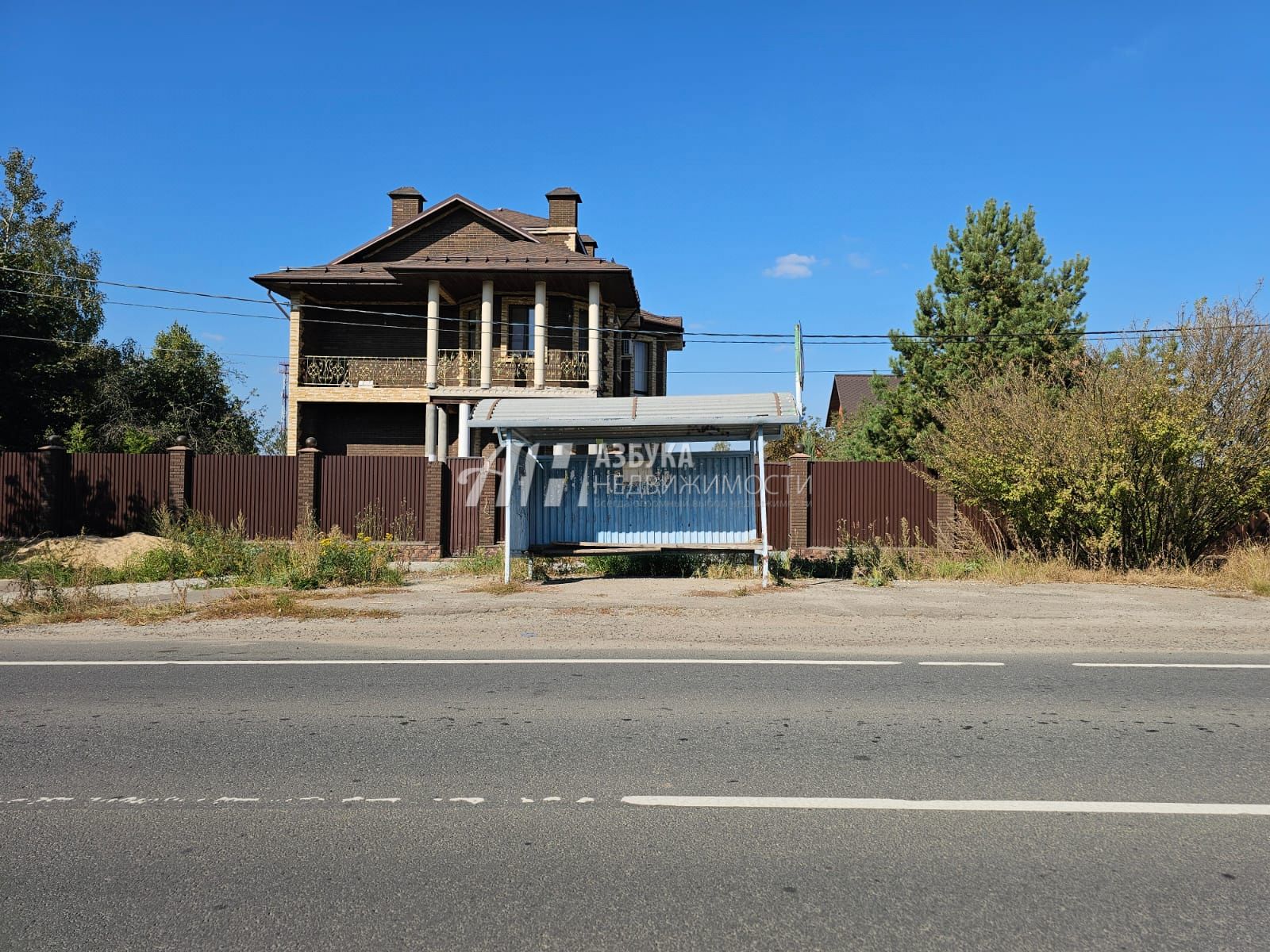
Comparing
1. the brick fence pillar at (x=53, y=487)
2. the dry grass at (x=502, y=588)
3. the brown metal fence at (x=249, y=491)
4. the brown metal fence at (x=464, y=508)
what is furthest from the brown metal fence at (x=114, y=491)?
the dry grass at (x=502, y=588)

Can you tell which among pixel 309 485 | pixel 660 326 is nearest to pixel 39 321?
pixel 309 485

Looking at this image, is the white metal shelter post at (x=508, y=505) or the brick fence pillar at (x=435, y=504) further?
the brick fence pillar at (x=435, y=504)

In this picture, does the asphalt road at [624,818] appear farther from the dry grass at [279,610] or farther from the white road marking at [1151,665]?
the dry grass at [279,610]

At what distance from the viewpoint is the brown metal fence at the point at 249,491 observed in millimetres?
19203

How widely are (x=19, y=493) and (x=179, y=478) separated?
3394 millimetres

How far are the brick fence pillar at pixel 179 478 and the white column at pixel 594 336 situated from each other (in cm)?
1041

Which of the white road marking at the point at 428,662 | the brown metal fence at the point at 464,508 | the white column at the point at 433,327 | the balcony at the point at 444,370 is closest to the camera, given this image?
the white road marking at the point at 428,662

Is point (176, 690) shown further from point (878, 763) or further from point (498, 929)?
point (878, 763)

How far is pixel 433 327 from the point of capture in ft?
82.0

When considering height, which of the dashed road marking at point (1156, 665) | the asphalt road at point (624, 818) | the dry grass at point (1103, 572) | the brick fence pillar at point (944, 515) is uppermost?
the brick fence pillar at point (944, 515)

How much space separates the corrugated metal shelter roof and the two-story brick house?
37.0 feet

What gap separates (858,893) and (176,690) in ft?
17.5

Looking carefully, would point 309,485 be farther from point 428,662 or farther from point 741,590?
point 428,662

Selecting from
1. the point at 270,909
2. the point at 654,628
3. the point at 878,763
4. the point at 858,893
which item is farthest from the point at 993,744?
the point at 654,628
